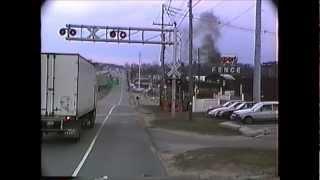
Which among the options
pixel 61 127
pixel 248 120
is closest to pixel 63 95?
pixel 61 127

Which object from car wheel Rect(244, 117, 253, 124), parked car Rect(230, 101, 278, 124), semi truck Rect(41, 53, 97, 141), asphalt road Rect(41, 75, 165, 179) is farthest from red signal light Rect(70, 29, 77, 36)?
semi truck Rect(41, 53, 97, 141)

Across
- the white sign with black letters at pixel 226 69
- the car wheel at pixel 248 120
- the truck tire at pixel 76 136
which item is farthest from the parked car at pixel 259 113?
the white sign with black letters at pixel 226 69

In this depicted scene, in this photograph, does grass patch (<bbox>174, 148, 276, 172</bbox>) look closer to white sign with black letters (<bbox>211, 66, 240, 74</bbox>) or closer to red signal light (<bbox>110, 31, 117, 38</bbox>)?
red signal light (<bbox>110, 31, 117, 38</bbox>)

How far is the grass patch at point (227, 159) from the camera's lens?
16625 millimetres

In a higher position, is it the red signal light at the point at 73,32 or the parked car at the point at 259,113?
the red signal light at the point at 73,32

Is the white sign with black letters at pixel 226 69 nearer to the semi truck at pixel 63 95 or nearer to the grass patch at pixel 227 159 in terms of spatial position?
the semi truck at pixel 63 95

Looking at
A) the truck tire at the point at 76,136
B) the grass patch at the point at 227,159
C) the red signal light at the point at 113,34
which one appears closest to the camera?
the grass patch at the point at 227,159

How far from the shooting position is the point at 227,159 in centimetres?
1861

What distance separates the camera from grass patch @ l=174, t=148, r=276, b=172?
16625 mm

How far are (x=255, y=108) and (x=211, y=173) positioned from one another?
23795 mm
